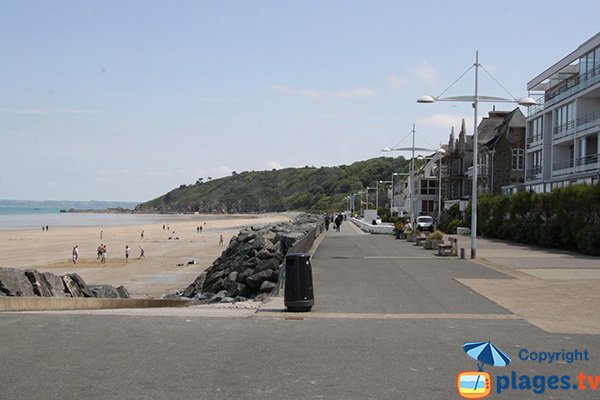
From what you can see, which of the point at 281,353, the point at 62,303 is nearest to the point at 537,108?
the point at 62,303

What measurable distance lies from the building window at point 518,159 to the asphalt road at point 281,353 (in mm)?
53650

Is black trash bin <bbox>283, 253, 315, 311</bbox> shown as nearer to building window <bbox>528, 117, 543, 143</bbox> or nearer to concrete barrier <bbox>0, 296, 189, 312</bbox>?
concrete barrier <bbox>0, 296, 189, 312</bbox>

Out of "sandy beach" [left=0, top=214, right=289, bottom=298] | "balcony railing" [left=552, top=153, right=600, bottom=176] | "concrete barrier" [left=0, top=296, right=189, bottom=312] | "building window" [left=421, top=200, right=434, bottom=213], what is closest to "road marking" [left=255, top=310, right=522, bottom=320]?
"concrete barrier" [left=0, top=296, right=189, bottom=312]

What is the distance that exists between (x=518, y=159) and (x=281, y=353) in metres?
59.9

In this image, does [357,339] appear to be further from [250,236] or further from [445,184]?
[445,184]

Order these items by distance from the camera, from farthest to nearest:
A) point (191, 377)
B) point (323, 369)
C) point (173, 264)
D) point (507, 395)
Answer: point (173, 264)
point (323, 369)
point (191, 377)
point (507, 395)

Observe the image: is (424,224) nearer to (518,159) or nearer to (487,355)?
(518,159)

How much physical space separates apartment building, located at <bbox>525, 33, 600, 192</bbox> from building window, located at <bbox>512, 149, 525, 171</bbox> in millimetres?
8395

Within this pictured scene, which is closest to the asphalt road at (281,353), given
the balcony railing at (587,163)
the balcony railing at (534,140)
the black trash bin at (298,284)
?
the black trash bin at (298,284)

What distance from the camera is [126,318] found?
11016mm

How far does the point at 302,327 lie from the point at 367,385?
3583 millimetres

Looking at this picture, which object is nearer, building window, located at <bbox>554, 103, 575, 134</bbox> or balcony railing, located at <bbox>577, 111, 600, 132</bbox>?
balcony railing, located at <bbox>577, 111, 600, 132</bbox>

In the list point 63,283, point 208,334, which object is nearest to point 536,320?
point 208,334

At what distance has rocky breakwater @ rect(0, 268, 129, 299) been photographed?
1475 cm
